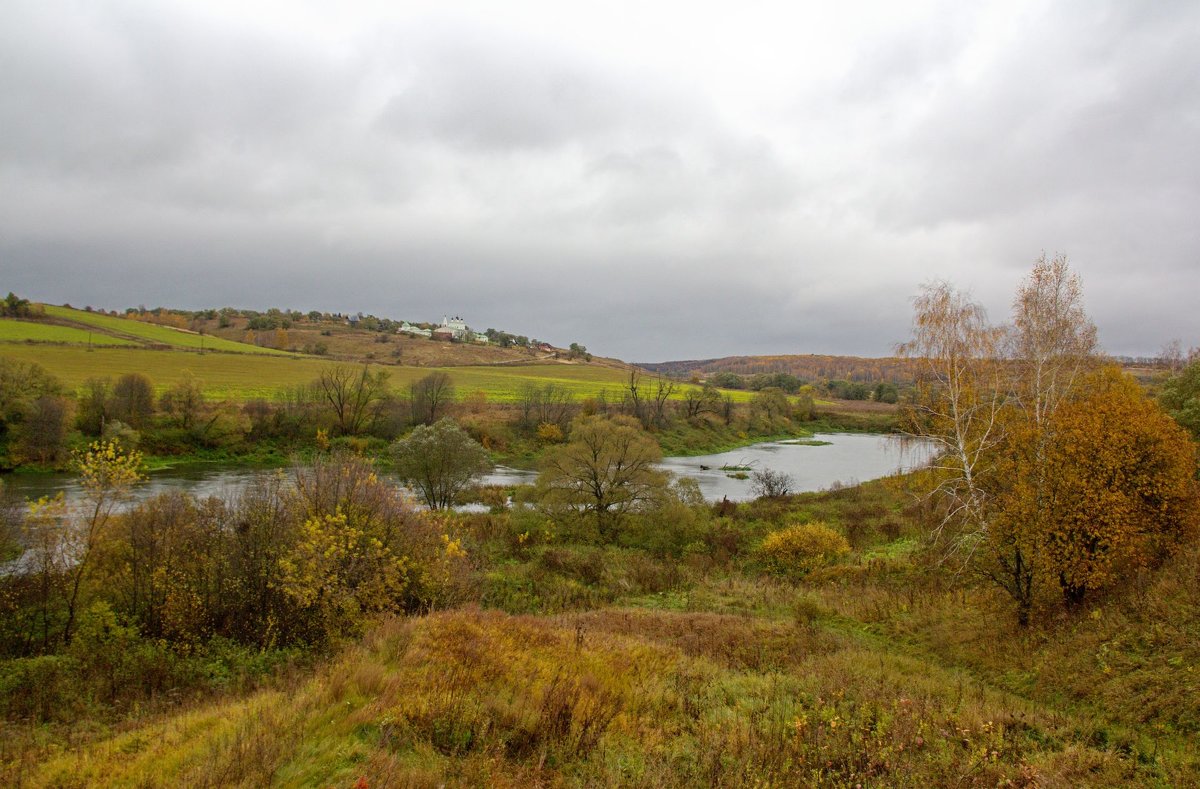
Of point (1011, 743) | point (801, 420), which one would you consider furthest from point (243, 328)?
point (1011, 743)

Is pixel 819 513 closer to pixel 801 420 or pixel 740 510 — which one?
pixel 740 510

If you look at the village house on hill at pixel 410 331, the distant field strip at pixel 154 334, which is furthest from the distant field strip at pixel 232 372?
the village house on hill at pixel 410 331

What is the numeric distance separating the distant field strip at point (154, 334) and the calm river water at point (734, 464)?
6094cm

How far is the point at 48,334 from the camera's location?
75938 millimetres

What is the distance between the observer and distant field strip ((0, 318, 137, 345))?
233ft

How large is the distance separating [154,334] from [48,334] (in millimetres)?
22193

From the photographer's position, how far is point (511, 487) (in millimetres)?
42562

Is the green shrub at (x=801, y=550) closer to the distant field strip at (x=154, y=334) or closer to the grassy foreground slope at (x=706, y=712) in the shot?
the grassy foreground slope at (x=706, y=712)

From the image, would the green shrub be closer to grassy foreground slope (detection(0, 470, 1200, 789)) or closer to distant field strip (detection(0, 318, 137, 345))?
grassy foreground slope (detection(0, 470, 1200, 789))

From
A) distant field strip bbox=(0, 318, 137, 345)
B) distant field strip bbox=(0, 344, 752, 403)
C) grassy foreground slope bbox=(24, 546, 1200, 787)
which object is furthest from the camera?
distant field strip bbox=(0, 318, 137, 345)

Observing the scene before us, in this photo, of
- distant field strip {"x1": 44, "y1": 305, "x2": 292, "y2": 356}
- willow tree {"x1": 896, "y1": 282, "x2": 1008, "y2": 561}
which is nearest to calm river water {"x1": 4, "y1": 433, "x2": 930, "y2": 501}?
willow tree {"x1": 896, "y1": 282, "x2": 1008, "y2": 561}

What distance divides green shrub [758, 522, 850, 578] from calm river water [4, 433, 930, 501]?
3.98 metres

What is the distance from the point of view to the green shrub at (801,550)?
21969 millimetres

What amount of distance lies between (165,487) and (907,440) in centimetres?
4230
